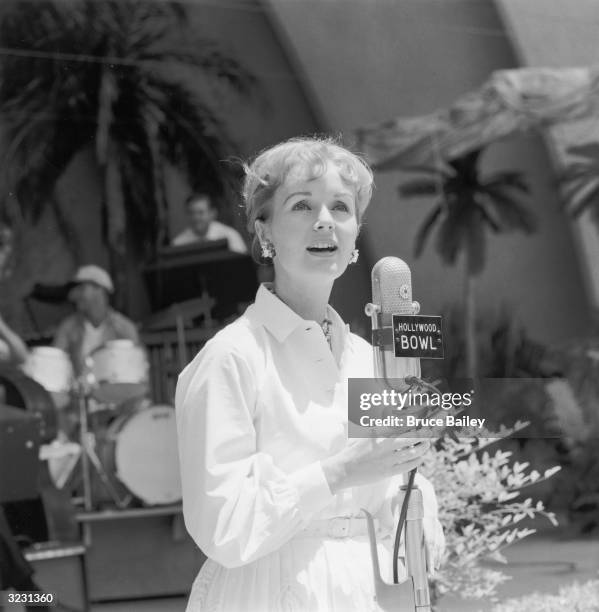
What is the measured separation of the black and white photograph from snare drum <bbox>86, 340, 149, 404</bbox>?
0.5 inches

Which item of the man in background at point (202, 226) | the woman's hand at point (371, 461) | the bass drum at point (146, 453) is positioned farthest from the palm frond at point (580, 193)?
the woman's hand at point (371, 461)

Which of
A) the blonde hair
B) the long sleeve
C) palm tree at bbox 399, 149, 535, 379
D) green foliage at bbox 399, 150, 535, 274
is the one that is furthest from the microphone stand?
green foliage at bbox 399, 150, 535, 274

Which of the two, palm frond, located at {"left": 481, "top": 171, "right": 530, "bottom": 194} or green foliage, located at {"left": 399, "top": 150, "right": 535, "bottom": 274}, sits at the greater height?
palm frond, located at {"left": 481, "top": 171, "right": 530, "bottom": 194}

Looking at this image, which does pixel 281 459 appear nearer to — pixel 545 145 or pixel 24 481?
pixel 24 481

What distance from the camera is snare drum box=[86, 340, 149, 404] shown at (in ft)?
11.6

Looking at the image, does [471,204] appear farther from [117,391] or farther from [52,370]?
[52,370]

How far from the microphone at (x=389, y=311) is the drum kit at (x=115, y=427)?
1.93 m

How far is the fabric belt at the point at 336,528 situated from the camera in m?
1.60

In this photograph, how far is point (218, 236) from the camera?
3.33m

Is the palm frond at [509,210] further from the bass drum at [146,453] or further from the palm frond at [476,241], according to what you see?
the bass drum at [146,453]

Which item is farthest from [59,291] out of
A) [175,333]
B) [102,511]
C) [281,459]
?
[281,459]

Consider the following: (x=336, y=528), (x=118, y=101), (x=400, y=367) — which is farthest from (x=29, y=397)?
(x=400, y=367)

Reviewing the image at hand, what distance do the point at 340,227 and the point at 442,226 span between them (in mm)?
2524

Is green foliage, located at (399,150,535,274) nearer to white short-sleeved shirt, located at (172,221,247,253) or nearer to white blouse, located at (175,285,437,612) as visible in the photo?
white short-sleeved shirt, located at (172,221,247,253)
